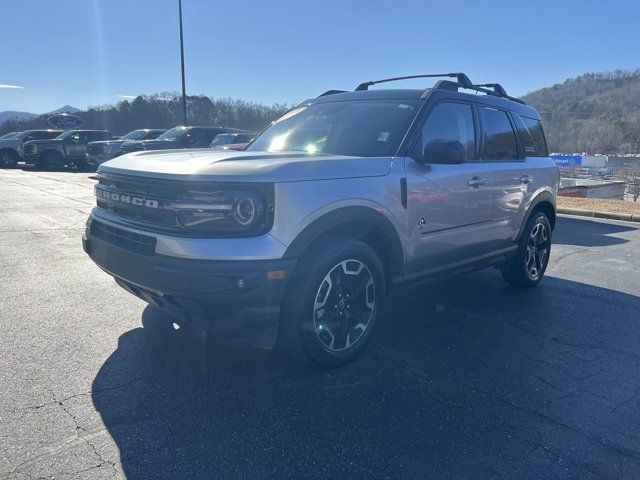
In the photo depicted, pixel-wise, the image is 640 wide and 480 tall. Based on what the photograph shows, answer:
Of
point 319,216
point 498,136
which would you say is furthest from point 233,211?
point 498,136

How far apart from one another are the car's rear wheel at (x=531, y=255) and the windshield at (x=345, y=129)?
2.24 metres

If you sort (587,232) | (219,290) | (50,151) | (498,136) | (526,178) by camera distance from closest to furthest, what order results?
(219,290) → (498,136) → (526,178) → (587,232) → (50,151)

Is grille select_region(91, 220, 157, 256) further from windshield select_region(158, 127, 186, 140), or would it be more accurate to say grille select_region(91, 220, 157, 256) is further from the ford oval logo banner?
the ford oval logo banner

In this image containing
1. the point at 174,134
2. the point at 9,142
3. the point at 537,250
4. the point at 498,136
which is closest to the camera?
the point at 498,136

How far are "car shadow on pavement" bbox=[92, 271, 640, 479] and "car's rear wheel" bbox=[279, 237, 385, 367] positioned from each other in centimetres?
19

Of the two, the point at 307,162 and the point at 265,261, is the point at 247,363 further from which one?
the point at 307,162

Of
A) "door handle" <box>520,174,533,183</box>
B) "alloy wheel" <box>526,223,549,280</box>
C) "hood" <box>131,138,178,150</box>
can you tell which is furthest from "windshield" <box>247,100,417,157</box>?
"hood" <box>131,138,178,150</box>

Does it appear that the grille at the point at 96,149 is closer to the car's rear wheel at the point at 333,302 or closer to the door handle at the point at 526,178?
the door handle at the point at 526,178

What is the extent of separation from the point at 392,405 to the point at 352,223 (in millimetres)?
1221

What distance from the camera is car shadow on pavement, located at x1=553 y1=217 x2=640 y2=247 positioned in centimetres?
892

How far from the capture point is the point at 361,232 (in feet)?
12.2

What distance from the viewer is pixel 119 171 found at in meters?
3.64

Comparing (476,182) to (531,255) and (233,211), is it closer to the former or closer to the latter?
(531,255)

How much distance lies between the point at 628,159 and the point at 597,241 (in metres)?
106
